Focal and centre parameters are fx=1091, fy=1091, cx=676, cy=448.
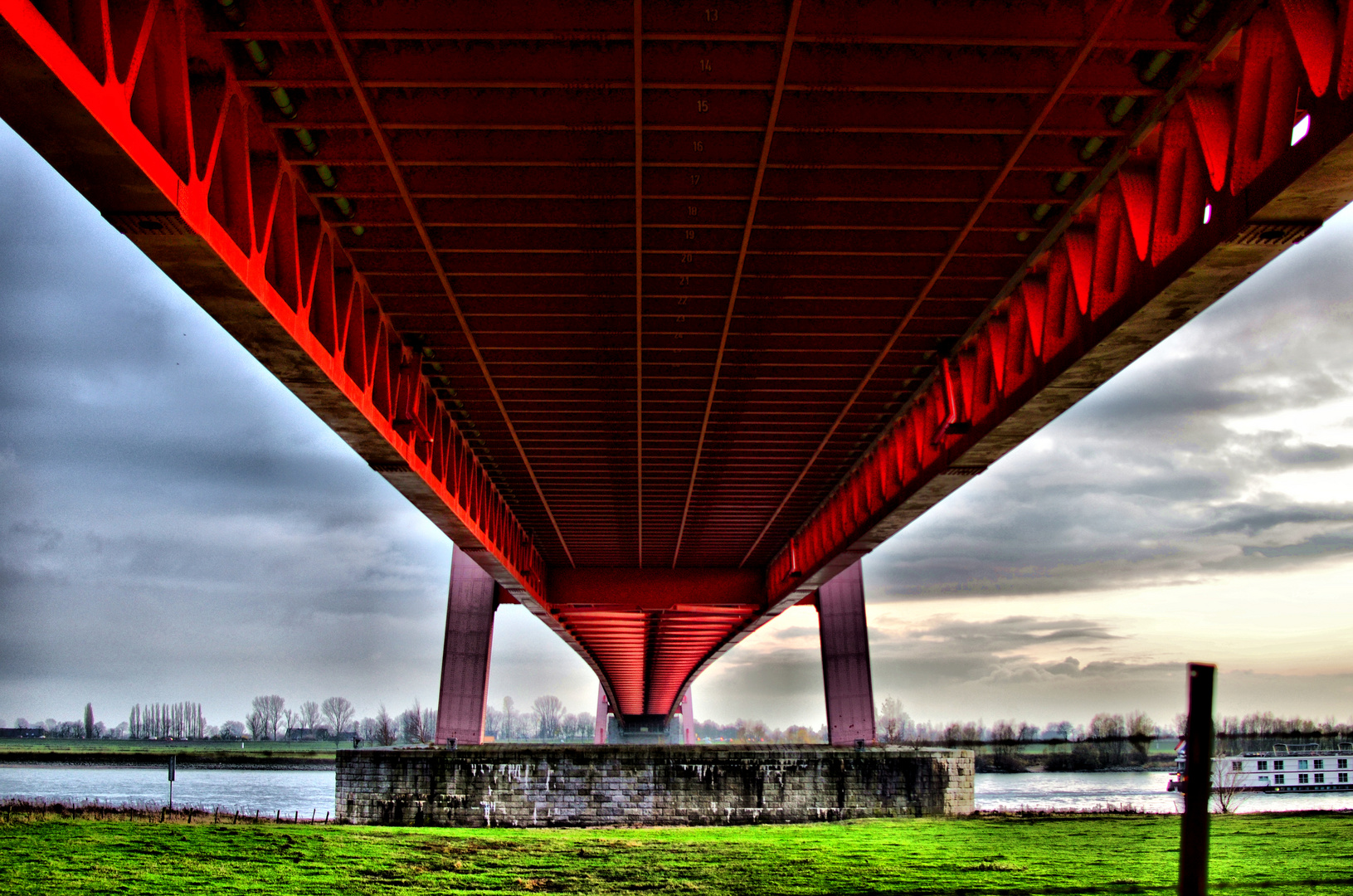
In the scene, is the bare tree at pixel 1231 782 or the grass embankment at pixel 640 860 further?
the bare tree at pixel 1231 782

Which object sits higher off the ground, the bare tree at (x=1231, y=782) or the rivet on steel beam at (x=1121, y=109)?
the rivet on steel beam at (x=1121, y=109)

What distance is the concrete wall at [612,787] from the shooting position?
35688 millimetres

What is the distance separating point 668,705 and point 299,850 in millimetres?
88726

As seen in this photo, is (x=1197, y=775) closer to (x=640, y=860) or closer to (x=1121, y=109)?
(x=1121, y=109)

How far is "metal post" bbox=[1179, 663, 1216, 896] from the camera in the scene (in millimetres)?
4898

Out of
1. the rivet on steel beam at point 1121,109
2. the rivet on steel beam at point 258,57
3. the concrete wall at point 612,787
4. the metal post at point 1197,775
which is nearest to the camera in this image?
the metal post at point 1197,775

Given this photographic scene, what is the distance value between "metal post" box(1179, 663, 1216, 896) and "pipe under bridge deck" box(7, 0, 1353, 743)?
4662 mm

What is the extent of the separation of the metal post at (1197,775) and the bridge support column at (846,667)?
4580 cm

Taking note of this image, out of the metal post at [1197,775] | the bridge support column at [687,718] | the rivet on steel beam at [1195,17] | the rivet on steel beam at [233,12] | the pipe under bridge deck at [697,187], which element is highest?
the rivet on steel beam at [1195,17]

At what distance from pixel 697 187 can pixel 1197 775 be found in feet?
28.9

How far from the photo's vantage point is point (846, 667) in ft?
167

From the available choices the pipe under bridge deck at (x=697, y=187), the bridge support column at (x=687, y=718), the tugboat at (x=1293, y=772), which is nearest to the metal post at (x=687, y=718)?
the bridge support column at (x=687, y=718)

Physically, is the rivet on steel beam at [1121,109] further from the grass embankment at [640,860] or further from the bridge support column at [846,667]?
the bridge support column at [846,667]

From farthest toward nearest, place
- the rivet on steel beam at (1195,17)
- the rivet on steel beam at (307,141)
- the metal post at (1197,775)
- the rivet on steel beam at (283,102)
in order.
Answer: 1. the rivet on steel beam at (307,141)
2. the rivet on steel beam at (283,102)
3. the rivet on steel beam at (1195,17)
4. the metal post at (1197,775)
